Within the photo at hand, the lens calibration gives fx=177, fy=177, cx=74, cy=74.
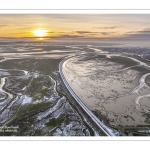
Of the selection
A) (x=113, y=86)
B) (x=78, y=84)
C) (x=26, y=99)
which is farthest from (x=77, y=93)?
(x=26, y=99)

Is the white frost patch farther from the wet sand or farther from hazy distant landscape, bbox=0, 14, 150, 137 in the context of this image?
the wet sand

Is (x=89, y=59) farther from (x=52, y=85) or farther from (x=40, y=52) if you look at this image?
(x=52, y=85)

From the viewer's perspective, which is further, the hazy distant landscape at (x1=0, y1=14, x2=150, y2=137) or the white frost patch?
the white frost patch

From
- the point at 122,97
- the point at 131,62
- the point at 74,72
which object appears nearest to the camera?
the point at 122,97

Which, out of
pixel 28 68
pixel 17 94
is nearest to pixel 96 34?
pixel 28 68

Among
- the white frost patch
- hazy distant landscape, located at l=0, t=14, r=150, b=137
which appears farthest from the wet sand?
the white frost patch

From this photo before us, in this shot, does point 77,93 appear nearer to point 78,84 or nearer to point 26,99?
point 78,84

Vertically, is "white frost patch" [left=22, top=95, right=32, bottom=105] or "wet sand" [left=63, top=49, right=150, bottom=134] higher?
"white frost patch" [left=22, top=95, right=32, bottom=105]

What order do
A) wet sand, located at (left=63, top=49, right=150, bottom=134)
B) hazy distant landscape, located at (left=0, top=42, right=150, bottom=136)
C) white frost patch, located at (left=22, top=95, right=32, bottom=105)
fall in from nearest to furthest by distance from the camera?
hazy distant landscape, located at (left=0, top=42, right=150, bottom=136), wet sand, located at (left=63, top=49, right=150, bottom=134), white frost patch, located at (left=22, top=95, right=32, bottom=105)

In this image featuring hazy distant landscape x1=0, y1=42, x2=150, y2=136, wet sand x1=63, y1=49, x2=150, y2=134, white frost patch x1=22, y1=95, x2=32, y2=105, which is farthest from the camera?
white frost patch x1=22, y1=95, x2=32, y2=105

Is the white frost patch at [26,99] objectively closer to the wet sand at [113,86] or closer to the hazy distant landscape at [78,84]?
the hazy distant landscape at [78,84]
